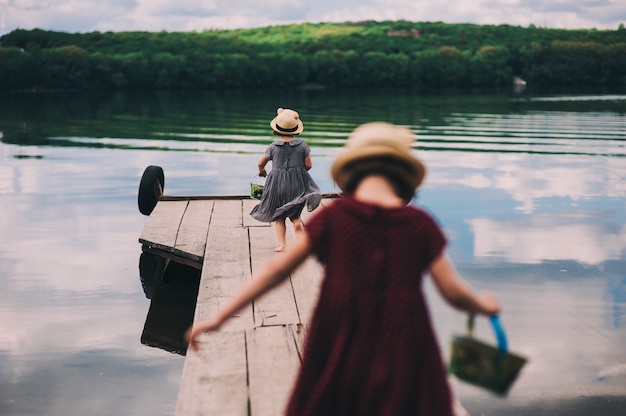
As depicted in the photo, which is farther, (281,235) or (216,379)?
(281,235)

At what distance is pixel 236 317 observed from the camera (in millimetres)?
6309

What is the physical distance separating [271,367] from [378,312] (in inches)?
96.9

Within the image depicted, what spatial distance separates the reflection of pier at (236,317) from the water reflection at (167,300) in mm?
631

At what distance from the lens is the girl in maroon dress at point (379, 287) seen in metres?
2.90

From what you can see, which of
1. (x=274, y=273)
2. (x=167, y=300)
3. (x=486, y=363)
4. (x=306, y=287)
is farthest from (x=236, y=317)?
(x=486, y=363)

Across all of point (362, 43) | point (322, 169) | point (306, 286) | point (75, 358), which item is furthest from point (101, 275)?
point (362, 43)

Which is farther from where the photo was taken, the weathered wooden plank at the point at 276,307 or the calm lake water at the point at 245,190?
the calm lake water at the point at 245,190

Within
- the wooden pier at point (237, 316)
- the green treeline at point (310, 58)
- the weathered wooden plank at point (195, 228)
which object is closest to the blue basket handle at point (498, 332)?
the wooden pier at point (237, 316)

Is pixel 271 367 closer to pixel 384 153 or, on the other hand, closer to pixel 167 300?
pixel 384 153

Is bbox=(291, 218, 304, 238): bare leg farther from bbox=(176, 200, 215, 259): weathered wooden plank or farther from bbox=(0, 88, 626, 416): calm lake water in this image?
bbox=(0, 88, 626, 416): calm lake water

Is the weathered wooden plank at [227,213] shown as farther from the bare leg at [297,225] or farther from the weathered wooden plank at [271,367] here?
the weathered wooden plank at [271,367]

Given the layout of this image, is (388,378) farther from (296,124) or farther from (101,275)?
(101,275)

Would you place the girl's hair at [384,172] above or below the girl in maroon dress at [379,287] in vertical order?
above

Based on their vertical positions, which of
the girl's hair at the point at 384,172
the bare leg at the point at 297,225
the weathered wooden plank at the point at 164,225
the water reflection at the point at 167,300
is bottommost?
the water reflection at the point at 167,300
